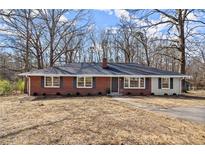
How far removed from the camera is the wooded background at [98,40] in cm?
2066

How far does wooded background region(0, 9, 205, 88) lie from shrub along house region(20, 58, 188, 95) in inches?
111

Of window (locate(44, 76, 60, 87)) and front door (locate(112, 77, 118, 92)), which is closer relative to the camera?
window (locate(44, 76, 60, 87))

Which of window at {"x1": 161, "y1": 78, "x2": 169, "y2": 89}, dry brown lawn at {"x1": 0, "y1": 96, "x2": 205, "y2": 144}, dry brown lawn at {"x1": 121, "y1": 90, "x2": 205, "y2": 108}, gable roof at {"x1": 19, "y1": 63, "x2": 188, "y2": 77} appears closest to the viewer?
dry brown lawn at {"x1": 0, "y1": 96, "x2": 205, "y2": 144}

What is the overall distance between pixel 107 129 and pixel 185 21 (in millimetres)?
15235

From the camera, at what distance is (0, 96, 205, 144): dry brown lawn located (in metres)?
7.64

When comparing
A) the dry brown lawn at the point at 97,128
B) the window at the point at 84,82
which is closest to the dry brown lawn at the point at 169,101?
the window at the point at 84,82

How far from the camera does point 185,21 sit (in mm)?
21703

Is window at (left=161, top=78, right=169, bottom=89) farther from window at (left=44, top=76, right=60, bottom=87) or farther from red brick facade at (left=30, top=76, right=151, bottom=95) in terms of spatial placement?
window at (left=44, top=76, right=60, bottom=87)

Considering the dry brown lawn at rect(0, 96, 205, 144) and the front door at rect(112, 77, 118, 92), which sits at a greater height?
the front door at rect(112, 77, 118, 92)

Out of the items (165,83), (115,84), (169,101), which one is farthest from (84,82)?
(169,101)

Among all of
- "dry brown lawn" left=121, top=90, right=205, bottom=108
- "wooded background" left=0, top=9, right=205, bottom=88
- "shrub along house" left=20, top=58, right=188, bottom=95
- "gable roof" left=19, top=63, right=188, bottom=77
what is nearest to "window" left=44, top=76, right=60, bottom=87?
"shrub along house" left=20, top=58, right=188, bottom=95

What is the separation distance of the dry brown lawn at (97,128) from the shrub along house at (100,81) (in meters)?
7.70

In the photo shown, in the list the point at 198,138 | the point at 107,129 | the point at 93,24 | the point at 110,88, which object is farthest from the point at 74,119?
the point at 93,24

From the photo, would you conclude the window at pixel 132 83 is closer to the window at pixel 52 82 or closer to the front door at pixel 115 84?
the front door at pixel 115 84
